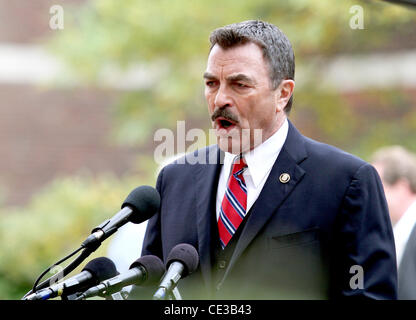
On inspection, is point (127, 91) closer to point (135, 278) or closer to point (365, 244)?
point (365, 244)

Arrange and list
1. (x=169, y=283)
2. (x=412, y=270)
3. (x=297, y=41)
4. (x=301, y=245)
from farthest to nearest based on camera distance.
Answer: (x=297, y=41) < (x=412, y=270) < (x=301, y=245) < (x=169, y=283)

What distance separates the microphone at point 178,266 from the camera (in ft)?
7.86

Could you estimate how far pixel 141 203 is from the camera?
2703 millimetres

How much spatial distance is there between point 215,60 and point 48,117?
9.50 meters

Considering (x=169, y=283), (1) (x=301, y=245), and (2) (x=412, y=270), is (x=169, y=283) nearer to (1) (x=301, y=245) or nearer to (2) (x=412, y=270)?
(1) (x=301, y=245)

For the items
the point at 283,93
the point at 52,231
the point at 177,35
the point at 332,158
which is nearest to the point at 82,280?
the point at 332,158

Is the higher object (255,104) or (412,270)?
(255,104)

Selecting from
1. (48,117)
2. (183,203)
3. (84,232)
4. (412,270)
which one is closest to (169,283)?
(183,203)

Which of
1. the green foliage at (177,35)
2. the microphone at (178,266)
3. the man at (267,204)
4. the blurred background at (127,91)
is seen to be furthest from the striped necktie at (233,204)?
the green foliage at (177,35)

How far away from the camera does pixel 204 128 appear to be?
9.62 metres

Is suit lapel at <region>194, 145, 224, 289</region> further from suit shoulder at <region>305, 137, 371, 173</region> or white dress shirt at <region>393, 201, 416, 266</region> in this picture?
white dress shirt at <region>393, 201, 416, 266</region>

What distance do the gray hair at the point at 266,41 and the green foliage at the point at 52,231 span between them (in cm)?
487

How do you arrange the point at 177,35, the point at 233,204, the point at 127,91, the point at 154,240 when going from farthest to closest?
1. the point at 127,91
2. the point at 177,35
3. the point at 154,240
4. the point at 233,204

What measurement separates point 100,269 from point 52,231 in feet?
19.2
